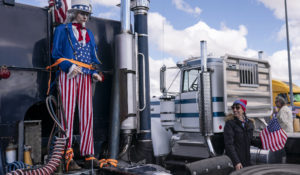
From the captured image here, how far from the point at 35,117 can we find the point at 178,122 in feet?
13.4

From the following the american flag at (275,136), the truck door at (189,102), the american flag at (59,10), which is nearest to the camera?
the american flag at (59,10)

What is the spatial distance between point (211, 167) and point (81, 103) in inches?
62.4

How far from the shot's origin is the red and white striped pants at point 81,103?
3514 millimetres

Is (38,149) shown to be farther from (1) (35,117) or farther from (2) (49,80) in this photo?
(1) (35,117)

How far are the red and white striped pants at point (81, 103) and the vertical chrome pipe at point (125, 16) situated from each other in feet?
2.76

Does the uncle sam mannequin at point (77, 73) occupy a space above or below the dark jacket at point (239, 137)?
above

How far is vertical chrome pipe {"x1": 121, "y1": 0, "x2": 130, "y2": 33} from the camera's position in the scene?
13.4 feet

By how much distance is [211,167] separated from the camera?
3.48 m

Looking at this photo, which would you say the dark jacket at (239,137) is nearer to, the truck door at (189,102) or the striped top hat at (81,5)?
the truck door at (189,102)

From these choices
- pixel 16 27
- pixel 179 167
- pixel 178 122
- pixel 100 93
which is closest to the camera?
pixel 16 27

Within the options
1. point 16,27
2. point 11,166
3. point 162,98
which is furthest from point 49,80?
point 162,98

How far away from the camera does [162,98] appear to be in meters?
7.57

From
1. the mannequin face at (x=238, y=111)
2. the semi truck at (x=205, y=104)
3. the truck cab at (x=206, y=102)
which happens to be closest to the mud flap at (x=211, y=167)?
the mannequin face at (x=238, y=111)

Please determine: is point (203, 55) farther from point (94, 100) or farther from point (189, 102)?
point (94, 100)
